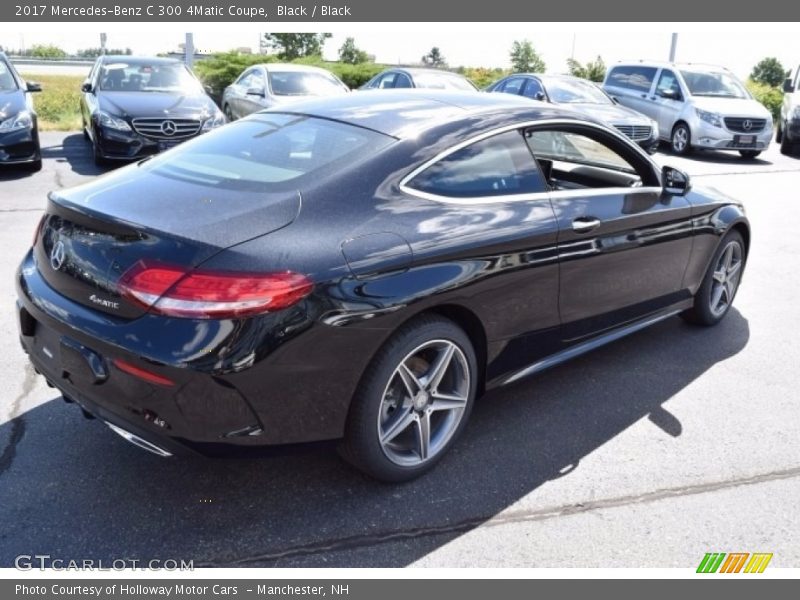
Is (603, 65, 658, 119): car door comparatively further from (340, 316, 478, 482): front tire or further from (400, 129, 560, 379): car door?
(340, 316, 478, 482): front tire

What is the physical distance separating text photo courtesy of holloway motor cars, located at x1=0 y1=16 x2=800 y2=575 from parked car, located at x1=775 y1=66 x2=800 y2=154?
13.1 metres

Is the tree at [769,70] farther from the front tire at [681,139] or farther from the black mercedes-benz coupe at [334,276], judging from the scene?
the black mercedes-benz coupe at [334,276]

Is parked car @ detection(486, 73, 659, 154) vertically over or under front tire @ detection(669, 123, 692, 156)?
over

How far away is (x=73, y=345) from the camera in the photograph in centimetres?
278

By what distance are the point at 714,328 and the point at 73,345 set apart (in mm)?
4286

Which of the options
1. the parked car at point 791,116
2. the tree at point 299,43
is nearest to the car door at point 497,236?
the parked car at point 791,116

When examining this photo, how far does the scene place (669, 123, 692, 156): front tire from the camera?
48.7 feet

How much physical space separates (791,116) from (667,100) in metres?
2.74

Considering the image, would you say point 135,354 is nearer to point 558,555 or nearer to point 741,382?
point 558,555

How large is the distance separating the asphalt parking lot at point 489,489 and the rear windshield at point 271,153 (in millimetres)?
1160

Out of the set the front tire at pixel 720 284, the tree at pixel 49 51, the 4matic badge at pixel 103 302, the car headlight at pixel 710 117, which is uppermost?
the 4matic badge at pixel 103 302

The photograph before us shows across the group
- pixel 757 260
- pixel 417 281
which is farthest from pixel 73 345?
pixel 757 260
